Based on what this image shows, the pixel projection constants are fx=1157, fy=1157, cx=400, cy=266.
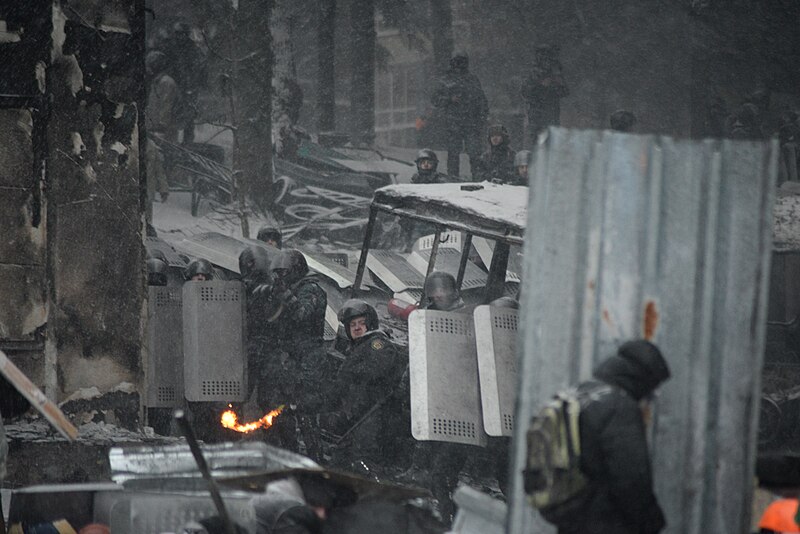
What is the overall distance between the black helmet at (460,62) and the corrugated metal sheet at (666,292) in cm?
1241

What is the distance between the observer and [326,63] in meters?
16.2

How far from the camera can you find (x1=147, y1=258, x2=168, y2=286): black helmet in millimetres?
9688

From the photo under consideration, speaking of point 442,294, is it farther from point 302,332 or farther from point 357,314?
point 302,332

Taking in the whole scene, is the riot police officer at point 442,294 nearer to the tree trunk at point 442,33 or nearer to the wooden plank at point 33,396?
the wooden plank at point 33,396

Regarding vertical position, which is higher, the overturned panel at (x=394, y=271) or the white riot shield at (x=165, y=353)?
the overturned panel at (x=394, y=271)

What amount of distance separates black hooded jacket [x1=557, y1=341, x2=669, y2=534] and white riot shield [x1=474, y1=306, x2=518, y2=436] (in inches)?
119

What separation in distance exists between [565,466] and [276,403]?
5569 millimetres

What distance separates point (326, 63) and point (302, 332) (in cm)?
804

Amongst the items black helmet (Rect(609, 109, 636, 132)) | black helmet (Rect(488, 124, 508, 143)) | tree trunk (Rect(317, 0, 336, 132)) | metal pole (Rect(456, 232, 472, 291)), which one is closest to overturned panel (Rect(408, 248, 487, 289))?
metal pole (Rect(456, 232, 472, 291))

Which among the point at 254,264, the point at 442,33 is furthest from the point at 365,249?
the point at 442,33

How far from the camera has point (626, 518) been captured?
3.31 metres

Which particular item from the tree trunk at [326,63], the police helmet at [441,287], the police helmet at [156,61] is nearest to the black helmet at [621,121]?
the tree trunk at [326,63]

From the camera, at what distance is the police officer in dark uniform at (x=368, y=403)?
723cm

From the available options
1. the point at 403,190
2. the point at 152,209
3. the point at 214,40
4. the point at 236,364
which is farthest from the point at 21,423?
the point at 214,40
